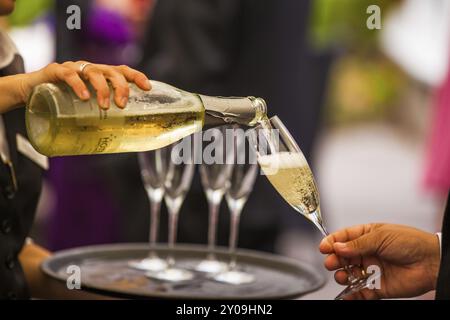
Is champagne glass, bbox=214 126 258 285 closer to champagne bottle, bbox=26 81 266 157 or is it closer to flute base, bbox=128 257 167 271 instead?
flute base, bbox=128 257 167 271

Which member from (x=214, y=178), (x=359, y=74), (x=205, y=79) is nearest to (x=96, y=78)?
(x=214, y=178)

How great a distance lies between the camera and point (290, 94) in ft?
9.80

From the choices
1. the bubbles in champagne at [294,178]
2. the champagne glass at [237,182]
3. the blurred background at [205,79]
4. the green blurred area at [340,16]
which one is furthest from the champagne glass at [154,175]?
the green blurred area at [340,16]

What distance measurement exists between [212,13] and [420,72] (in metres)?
4.13

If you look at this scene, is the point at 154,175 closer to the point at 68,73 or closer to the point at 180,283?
the point at 180,283

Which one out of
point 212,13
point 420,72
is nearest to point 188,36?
point 212,13

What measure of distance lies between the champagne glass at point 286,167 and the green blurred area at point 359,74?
433 cm

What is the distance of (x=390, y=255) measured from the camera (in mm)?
1353

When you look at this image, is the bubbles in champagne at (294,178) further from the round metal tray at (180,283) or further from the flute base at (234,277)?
the flute base at (234,277)

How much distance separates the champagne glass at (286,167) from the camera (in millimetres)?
1284

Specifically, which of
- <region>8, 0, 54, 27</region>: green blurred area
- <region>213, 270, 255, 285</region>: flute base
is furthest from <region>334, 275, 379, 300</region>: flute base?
<region>8, 0, 54, 27</region>: green blurred area

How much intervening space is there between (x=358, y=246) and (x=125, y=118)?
0.42 m

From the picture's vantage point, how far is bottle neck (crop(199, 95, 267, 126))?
1232 mm
